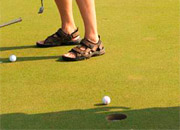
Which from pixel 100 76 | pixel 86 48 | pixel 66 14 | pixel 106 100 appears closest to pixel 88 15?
pixel 86 48

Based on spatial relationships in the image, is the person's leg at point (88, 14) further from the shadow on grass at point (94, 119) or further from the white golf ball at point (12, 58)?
the shadow on grass at point (94, 119)

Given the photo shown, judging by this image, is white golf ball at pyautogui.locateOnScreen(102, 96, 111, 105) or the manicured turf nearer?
the manicured turf

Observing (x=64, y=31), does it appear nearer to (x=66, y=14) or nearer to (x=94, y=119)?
(x=66, y=14)

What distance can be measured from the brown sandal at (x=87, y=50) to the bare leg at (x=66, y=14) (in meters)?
0.37

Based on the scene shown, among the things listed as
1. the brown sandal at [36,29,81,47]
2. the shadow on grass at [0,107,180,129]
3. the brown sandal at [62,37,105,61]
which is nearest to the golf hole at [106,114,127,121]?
the shadow on grass at [0,107,180,129]

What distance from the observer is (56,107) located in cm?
330

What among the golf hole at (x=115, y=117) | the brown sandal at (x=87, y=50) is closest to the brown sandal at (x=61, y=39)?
the brown sandal at (x=87, y=50)

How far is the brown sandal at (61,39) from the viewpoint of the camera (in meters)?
4.79

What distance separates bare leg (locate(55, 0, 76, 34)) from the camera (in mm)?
4719

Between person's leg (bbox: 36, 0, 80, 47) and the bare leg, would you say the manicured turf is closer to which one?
person's leg (bbox: 36, 0, 80, 47)

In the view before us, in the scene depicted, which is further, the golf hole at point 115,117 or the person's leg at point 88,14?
the person's leg at point 88,14

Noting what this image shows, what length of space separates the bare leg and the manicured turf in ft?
0.61

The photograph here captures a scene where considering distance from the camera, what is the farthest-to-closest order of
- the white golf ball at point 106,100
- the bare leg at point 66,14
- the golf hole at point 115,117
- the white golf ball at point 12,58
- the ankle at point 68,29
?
1. the ankle at point 68,29
2. the bare leg at point 66,14
3. the white golf ball at point 12,58
4. the white golf ball at point 106,100
5. the golf hole at point 115,117

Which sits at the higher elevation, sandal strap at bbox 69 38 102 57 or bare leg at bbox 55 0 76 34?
bare leg at bbox 55 0 76 34
